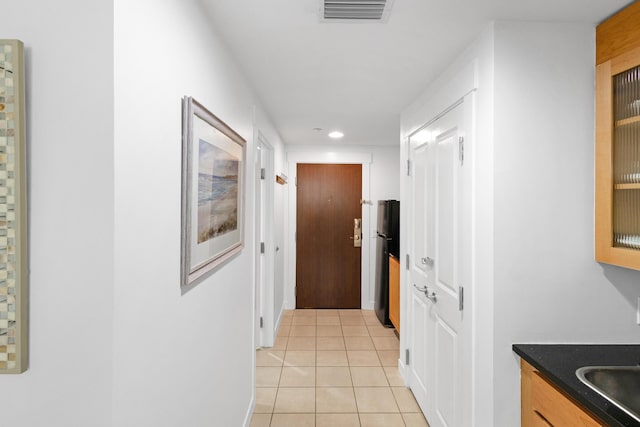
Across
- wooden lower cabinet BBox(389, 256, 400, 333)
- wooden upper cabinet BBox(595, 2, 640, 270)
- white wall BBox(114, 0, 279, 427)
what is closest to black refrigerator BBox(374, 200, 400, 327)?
wooden lower cabinet BBox(389, 256, 400, 333)

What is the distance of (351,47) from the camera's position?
6.70 ft

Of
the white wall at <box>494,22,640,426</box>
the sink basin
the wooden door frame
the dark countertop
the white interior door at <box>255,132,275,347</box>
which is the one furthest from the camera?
the wooden door frame

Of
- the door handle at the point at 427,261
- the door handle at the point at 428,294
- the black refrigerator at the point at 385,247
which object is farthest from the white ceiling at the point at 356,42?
the black refrigerator at the point at 385,247

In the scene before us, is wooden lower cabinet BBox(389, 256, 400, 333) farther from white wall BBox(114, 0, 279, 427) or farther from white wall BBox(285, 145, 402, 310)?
white wall BBox(114, 0, 279, 427)

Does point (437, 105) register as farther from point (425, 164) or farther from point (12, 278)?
point (12, 278)

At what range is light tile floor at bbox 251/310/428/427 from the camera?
276 centimetres

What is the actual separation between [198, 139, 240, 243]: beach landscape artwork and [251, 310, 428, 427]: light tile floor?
157cm

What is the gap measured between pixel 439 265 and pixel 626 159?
1.12 metres

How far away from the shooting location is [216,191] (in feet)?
5.74

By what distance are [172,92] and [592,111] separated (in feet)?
5.77

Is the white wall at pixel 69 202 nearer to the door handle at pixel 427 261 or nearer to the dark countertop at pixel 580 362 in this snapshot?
the dark countertop at pixel 580 362

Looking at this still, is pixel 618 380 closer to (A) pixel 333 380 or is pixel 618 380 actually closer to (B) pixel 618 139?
(B) pixel 618 139

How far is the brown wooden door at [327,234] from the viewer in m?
5.58

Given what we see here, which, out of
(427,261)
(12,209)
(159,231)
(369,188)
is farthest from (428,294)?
(369,188)
